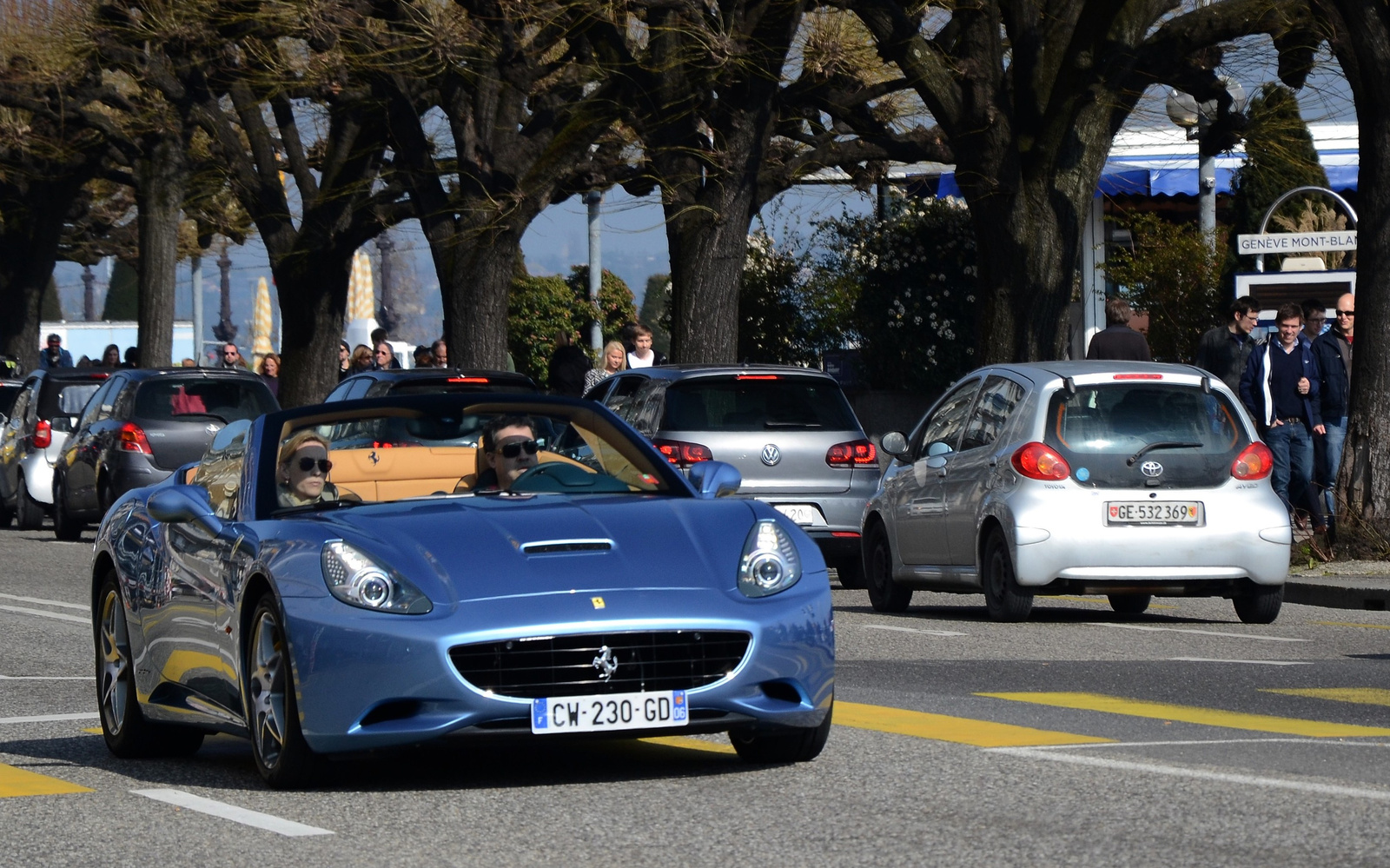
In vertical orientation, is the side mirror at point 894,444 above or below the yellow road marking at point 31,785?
above

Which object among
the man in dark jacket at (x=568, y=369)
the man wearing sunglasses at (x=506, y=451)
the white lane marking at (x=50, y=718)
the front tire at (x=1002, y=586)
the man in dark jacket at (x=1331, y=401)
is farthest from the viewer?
the man in dark jacket at (x=568, y=369)

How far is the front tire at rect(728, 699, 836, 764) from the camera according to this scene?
762 centimetres

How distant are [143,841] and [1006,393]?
28.1ft

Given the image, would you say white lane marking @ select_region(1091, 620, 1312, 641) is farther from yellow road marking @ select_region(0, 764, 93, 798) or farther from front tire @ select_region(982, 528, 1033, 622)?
yellow road marking @ select_region(0, 764, 93, 798)

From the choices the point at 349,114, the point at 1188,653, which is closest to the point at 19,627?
the point at 1188,653

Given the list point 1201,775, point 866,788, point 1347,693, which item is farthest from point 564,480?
point 1347,693

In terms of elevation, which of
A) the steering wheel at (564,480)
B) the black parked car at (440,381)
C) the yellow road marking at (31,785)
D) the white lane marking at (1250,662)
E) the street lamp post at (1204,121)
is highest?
the street lamp post at (1204,121)

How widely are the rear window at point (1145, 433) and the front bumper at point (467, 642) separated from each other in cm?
670

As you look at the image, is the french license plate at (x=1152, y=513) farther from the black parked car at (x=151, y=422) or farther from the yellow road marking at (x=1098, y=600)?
the black parked car at (x=151, y=422)

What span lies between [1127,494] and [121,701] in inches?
265

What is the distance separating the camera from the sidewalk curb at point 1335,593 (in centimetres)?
1523

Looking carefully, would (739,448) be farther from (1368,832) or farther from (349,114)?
(349,114)

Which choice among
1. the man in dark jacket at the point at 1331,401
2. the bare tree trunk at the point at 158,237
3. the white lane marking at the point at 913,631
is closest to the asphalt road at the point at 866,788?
the white lane marking at the point at 913,631

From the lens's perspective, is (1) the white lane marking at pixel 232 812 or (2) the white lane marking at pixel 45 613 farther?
(2) the white lane marking at pixel 45 613
